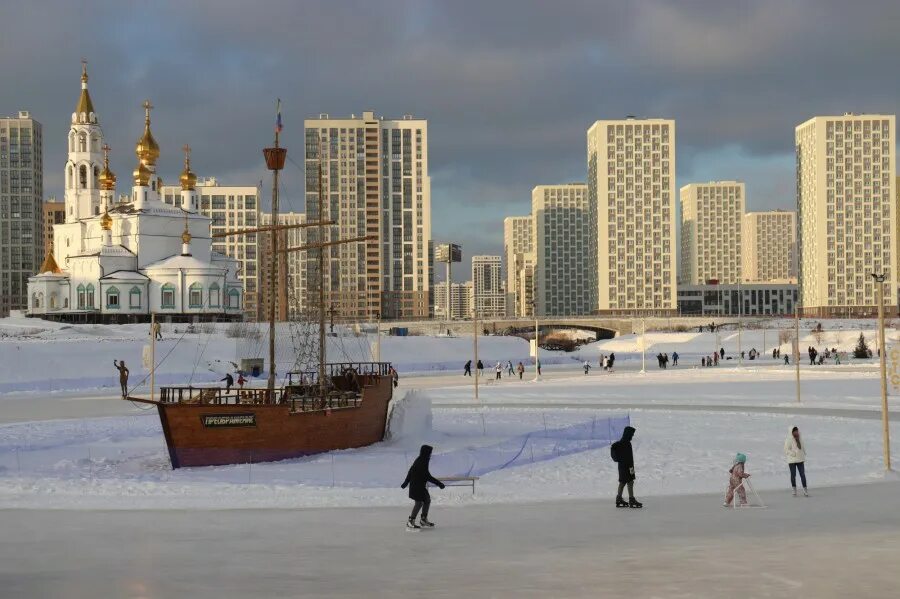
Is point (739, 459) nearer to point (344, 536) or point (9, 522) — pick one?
point (344, 536)

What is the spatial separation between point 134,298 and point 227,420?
91951 mm

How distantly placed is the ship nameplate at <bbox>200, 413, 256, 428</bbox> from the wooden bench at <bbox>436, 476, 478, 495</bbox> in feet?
33.3

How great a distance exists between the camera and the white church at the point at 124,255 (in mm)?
118938

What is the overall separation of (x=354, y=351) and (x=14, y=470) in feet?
230

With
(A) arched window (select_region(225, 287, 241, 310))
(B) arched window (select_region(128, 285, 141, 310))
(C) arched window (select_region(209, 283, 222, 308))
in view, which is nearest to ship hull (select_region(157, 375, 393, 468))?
(C) arched window (select_region(209, 283, 222, 308))

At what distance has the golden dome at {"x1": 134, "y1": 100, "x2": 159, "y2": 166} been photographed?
123812 mm

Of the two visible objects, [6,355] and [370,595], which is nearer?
[370,595]

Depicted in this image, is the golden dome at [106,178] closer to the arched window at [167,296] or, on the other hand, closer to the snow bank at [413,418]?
the arched window at [167,296]

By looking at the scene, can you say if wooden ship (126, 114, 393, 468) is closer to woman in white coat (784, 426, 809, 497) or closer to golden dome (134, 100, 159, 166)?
woman in white coat (784, 426, 809, 497)

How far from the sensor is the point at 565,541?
663 inches

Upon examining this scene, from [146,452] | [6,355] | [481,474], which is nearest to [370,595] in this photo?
[481,474]

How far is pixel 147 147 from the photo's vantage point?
124 m

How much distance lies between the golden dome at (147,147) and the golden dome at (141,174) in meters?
0.66

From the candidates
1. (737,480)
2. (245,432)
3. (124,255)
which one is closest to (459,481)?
(737,480)
